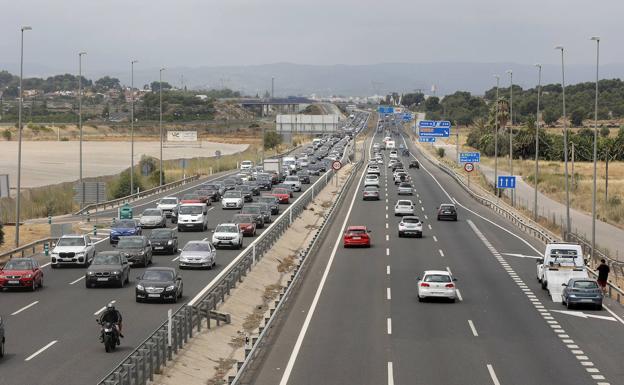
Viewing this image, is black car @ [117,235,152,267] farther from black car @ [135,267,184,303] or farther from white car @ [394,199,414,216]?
white car @ [394,199,414,216]

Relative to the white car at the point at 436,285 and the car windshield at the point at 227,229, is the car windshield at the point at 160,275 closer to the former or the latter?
the white car at the point at 436,285

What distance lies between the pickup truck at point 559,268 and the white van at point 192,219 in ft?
73.3

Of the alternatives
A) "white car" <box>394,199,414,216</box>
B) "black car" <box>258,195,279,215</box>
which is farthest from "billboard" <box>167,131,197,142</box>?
"white car" <box>394,199,414,216</box>

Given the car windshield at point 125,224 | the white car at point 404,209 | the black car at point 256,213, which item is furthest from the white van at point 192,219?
the white car at point 404,209

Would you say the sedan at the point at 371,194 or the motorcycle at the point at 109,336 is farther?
the sedan at the point at 371,194

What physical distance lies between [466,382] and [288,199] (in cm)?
5792

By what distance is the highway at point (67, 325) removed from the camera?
22.9 meters

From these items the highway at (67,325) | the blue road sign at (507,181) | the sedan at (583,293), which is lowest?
the highway at (67,325)

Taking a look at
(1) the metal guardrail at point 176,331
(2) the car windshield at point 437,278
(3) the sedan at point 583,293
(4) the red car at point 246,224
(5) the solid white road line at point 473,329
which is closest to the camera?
(1) the metal guardrail at point 176,331

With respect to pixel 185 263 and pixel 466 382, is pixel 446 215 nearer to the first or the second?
pixel 185 263

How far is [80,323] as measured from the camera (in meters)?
29.4

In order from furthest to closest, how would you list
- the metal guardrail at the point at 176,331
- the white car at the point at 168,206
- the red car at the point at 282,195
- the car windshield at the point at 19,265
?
1. the red car at the point at 282,195
2. the white car at the point at 168,206
3. the car windshield at the point at 19,265
4. the metal guardrail at the point at 176,331

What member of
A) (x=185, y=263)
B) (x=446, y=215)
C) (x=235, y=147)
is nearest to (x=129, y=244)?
(x=185, y=263)

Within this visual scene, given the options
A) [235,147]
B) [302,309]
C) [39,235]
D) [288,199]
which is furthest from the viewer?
[235,147]
